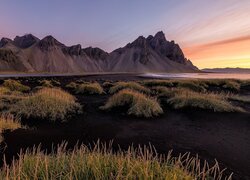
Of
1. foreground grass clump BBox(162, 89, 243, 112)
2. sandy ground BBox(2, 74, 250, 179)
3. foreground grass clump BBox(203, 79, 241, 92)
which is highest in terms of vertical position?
foreground grass clump BBox(203, 79, 241, 92)

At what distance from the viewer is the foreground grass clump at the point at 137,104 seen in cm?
1370

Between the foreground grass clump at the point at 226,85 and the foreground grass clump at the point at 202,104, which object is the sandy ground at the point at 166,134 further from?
the foreground grass clump at the point at 226,85

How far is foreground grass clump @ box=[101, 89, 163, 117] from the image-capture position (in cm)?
1370

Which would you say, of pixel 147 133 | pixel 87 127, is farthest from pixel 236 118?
pixel 87 127

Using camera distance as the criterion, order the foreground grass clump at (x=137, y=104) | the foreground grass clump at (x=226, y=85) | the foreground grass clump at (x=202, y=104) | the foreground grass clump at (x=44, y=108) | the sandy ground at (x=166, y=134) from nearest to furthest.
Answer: the sandy ground at (x=166, y=134)
the foreground grass clump at (x=44, y=108)
the foreground grass clump at (x=137, y=104)
the foreground grass clump at (x=202, y=104)
the foreground grass clump at (x=226, y=85)

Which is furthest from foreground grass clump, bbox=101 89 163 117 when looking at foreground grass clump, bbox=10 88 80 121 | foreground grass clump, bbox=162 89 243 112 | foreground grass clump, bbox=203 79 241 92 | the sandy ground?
foreground grass clump, bbox=203 79 241 92

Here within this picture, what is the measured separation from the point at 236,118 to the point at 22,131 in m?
11.7

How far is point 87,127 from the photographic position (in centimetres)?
1126

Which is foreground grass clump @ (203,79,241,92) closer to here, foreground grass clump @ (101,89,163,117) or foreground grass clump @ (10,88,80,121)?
foreground grass clump @ (101,89,163,117)

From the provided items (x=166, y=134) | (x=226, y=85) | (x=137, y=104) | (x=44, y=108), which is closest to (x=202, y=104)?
(x=137, y=104)

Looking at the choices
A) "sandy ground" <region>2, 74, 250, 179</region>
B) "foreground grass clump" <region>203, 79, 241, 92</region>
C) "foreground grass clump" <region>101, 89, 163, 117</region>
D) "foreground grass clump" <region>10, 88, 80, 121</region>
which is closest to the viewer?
"sandy ground" <region>2, 74, 250, 179</region>

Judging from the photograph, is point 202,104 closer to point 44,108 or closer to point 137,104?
point 137,104

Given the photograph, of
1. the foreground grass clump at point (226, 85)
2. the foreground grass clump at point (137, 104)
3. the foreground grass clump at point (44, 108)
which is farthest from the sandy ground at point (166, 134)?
the foreground grass clump at point (226, 85)

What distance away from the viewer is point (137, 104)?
1424cm
